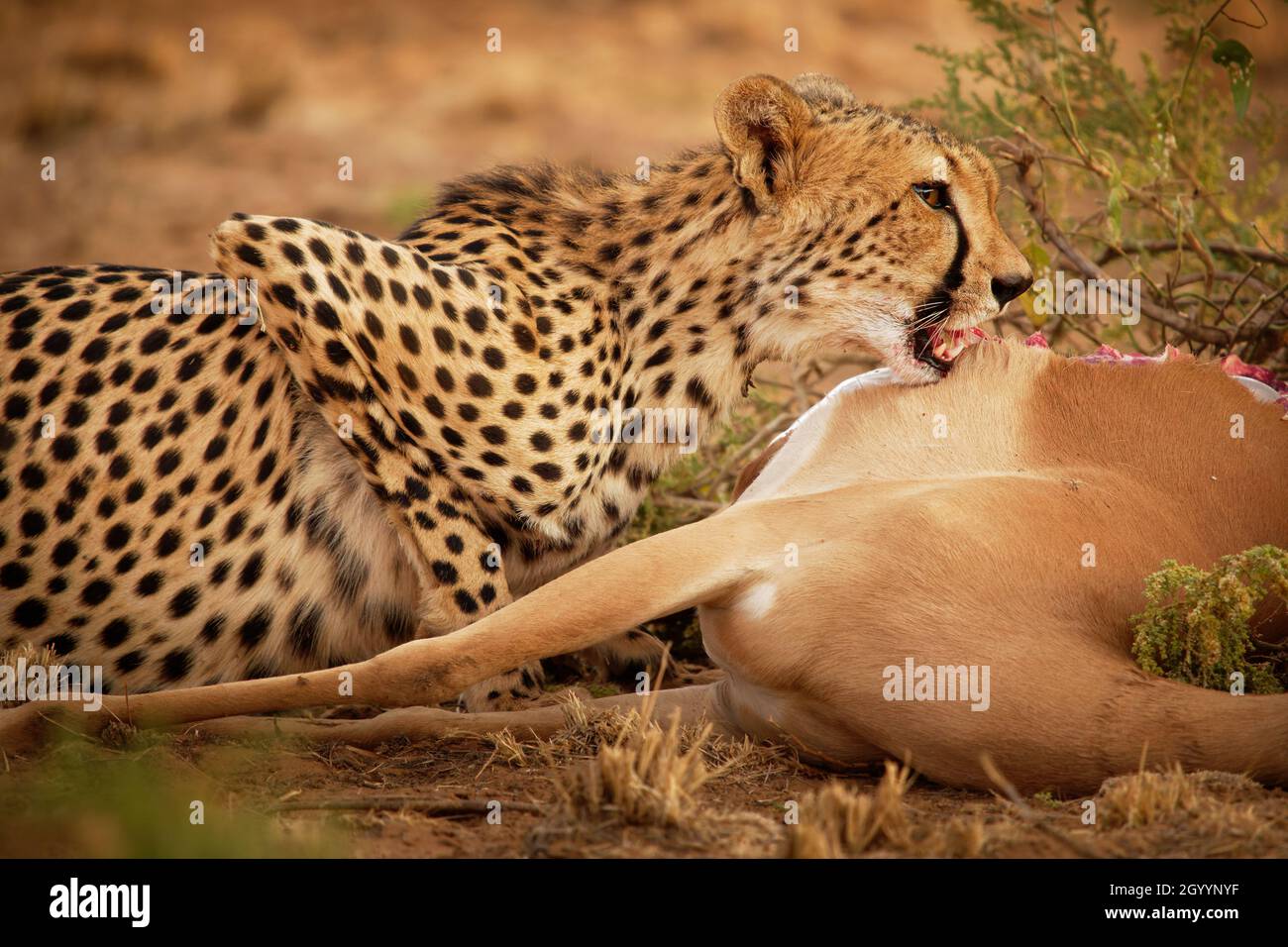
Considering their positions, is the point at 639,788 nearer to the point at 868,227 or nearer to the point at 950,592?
the point at 950,592

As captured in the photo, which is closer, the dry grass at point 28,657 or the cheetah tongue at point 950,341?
the dry grass at point 28,657

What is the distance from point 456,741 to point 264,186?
6.99 meters

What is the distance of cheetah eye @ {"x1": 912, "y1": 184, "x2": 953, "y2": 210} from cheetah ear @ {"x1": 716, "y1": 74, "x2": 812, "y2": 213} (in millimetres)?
324

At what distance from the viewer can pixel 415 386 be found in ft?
10.4

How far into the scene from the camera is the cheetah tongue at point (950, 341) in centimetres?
327

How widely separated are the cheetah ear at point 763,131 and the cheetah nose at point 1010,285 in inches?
22.3

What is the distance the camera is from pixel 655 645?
3.67m

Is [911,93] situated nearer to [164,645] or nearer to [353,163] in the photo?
[353,163]

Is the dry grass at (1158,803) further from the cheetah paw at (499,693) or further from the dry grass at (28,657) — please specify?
the dry grass at (28,657)

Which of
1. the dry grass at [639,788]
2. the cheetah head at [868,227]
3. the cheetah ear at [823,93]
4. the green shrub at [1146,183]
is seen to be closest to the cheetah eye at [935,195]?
the cheetah head at [868,227]

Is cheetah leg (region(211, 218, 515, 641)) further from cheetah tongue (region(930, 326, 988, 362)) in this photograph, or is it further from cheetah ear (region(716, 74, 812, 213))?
cheetah tongue (region(930, 326, 988, 362))

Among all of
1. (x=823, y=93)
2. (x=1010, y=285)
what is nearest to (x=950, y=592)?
(x=1010, y=285)

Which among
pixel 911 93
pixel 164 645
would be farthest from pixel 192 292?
pixel 911 93

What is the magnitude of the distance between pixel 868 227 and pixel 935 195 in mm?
193
